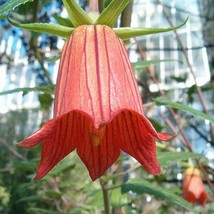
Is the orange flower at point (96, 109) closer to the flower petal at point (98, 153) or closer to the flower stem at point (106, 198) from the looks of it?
the flower petal at point (98, 153)

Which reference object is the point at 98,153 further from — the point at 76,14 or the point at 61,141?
the point at 76,14

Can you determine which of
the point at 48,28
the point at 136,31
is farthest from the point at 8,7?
the point at 136,31

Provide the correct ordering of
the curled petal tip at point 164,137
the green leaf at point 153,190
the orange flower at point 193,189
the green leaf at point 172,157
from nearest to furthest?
the curled petal tip at point 164,137 < the green leaf at point 153,190 < the green leaf at point 172,157 < the orange flower at point 193,189

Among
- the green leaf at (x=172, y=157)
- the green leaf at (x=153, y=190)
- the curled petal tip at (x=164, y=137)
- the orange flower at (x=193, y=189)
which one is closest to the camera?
the curled petal tip at (x=164, y=137)

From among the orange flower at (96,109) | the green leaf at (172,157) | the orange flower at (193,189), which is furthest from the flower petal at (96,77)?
the orange flower at (193,189)

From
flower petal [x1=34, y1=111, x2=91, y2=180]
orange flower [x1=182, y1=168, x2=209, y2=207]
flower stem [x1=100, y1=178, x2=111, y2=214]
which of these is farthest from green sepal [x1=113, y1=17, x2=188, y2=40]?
orange flower [x1=182, y1=168, x2=209, y2=207]

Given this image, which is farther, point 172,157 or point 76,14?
point 172,157

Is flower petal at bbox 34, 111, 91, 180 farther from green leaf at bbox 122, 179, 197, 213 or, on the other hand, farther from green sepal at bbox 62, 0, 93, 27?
green leaf at bbox 122, 179, 197, 213

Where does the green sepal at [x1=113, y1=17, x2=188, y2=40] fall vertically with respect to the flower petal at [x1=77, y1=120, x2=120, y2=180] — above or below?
above
